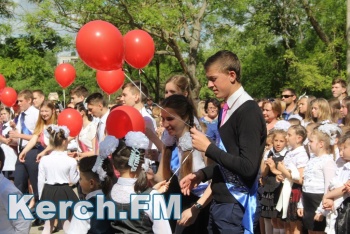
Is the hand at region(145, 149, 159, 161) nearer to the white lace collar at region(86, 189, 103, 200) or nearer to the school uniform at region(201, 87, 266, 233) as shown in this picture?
the white lace collar at region(86, 189, 103, 200)

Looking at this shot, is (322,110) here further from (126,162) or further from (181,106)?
(126,162)

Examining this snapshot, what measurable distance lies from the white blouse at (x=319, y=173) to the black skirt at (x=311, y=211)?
6cm

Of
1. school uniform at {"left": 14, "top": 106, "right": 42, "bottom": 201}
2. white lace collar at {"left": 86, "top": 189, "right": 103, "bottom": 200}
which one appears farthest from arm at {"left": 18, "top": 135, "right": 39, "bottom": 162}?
white lace collar at {"left": 86, "top": 189, "right": 103, "bottom": 200}

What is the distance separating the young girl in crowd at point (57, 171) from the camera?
843 centimetres

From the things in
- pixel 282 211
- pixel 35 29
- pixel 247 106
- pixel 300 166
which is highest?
pixel 35 29

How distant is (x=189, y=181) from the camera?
4.58m

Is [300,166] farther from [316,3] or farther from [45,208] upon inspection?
[316,3]

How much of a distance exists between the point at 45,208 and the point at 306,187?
9.54ft

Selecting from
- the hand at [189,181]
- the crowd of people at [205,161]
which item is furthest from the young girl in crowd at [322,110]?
the hand at [189,181]

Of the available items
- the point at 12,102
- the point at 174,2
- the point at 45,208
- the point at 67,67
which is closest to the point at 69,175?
the point at 45,208

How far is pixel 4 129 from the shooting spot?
11875 millimetres

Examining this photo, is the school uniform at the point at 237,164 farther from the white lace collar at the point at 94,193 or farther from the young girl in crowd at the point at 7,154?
the young girl in crowd at the point at 7,154

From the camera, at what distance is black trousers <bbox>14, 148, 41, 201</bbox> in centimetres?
1039

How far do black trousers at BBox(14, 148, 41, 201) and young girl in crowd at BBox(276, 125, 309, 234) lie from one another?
Result: 4.45m
